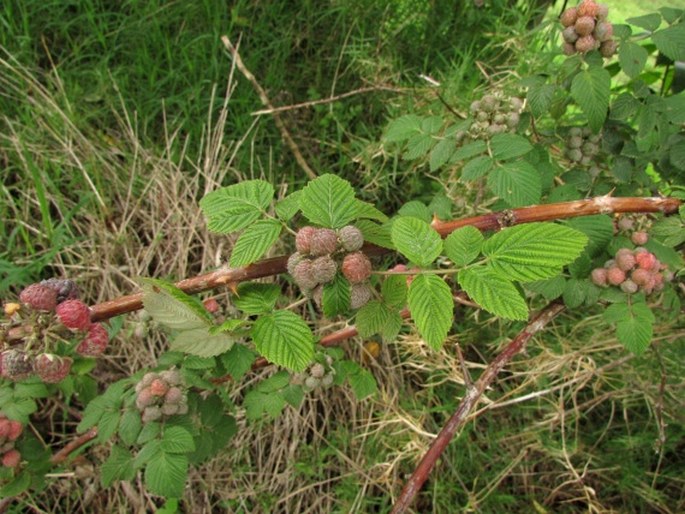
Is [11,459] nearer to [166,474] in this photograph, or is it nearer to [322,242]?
[166,474]

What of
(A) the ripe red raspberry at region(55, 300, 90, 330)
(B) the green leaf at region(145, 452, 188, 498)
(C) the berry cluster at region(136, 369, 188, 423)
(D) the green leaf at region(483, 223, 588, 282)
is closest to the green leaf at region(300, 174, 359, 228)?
(D) the green leaf at region(483, 223, 588, 282)

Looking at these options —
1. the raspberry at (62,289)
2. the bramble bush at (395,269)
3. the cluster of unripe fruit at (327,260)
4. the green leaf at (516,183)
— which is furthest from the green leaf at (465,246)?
the raspberry at (62,289)

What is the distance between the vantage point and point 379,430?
6.61 feet

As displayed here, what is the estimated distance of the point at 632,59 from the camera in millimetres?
1290

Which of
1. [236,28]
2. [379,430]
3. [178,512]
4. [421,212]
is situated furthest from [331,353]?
[236,28]

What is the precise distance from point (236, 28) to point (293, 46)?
264mm

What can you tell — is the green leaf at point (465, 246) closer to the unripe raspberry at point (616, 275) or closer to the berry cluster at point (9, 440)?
the unripe raspberry at point (616, 275)

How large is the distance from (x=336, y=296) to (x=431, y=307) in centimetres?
14

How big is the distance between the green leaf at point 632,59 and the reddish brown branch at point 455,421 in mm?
569

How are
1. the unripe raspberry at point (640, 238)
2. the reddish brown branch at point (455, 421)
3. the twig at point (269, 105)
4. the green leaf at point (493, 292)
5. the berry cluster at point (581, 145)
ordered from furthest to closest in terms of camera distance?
the twig at point (269, 105) → the berry cluster at point (581, 145) → the unripe raspberry at point (640, 238) → the reddish brown branch at point (455, 421) → the green leaf at point (493, 292)

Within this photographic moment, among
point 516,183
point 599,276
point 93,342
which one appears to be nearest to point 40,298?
point 93,342

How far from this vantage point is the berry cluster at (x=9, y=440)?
4.37ft

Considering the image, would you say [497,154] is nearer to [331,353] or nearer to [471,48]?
[331,353]

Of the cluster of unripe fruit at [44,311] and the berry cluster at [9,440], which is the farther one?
the berry cluster at [9,440]
